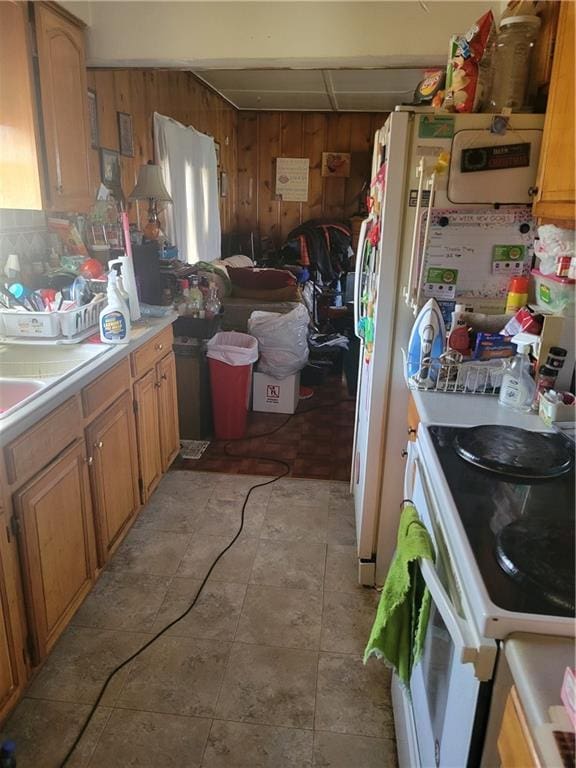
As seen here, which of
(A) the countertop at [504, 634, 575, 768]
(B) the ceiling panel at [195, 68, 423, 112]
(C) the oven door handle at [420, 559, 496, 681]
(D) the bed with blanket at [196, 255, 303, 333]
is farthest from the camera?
(B) the ceiling panel at [195, 68, 423, 112]

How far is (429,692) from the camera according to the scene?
1.16 metres

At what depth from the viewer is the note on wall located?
22.0 ft

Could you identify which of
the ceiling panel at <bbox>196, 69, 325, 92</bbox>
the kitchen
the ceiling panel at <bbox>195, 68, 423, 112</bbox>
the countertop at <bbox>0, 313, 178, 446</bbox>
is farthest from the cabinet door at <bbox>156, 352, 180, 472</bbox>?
the ceiling panel at <bbox>196, 69, 325, 92</bbox>

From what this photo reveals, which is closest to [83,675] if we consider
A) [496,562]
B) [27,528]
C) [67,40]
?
[27,528]

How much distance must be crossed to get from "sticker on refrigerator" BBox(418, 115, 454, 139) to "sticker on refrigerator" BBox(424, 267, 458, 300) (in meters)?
0.41

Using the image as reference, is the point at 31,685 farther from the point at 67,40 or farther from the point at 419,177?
the point at 67,40

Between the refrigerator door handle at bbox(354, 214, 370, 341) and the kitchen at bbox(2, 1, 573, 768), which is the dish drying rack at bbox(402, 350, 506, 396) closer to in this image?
the kitchen at bbox(2, 1, 573, 768)

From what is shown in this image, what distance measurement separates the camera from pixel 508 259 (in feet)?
5.90

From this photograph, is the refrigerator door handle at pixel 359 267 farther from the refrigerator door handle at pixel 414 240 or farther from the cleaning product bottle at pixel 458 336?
the cleaning product bottle at pixel 458 336

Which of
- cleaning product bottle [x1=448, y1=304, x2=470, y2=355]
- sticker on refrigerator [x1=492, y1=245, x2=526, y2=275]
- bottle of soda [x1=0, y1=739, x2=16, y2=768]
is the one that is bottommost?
bottle of soda [x1=0, y1=739, x2=16, y2=768]

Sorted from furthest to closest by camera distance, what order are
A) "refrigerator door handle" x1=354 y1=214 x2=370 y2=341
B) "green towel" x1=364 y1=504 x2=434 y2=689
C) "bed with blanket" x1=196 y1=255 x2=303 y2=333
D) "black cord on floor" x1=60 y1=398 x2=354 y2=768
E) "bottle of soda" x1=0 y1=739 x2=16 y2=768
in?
"bed with blanket" x1=196 y1=255 x2=303 y2=333 < "refrigerator door handle" x1=354 y1=214 x2=370 y2=341 < "black cord on floor" x1=60 y1=398 x2=354 y2=768 < "bottle of soda" x1=0 y1=739 x2=16 y2=768 < "green towel" x1=364 y1=504 x2=434 y2=689

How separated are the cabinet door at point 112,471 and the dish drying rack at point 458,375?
1.15 meters

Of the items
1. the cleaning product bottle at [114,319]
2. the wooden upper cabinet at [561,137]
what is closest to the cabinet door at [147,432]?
the cleaning product bottle at [114,319]

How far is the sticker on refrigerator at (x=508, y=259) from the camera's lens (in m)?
1.79
